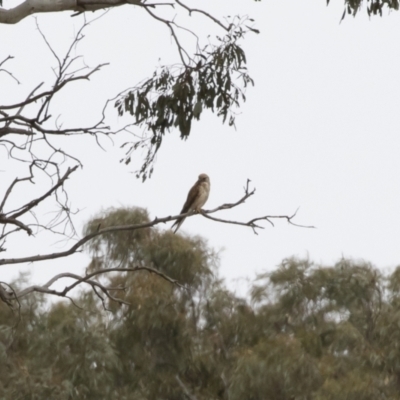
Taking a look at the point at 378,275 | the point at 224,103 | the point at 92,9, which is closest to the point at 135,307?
the point at 378,275

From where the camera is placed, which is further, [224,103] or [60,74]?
[224,103]

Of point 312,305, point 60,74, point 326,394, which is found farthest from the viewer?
point 312,305

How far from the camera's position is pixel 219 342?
63.8 ft

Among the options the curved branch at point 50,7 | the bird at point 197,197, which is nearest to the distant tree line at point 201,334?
the bird at point 197,197

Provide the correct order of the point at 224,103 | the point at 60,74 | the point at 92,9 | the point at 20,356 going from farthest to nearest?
the point at 20,356 < the point at 224,103 < the point at 92,9 < the point at 60,74

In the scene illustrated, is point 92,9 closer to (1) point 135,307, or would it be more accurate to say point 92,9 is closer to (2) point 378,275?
(1) point 135,307

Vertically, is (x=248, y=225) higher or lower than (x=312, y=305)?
lower

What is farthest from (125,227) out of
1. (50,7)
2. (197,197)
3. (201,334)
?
(201,334)

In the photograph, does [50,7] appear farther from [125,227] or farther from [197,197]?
[197,197]

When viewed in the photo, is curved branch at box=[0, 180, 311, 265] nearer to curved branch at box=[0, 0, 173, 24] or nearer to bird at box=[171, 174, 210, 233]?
curved branch at box=[0, 0, 173, 24]

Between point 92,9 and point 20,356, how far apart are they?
12.3 meters

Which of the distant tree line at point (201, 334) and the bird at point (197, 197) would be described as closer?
the bird at point (197, 197)

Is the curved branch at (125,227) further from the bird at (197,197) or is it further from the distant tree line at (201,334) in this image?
the distant tree line at (201,334)

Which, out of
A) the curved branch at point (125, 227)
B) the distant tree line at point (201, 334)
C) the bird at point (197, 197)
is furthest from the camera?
the distant tree line at point (201, 334)
